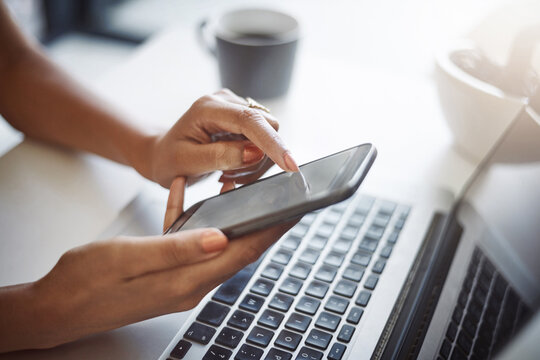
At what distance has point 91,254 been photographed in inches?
15.7

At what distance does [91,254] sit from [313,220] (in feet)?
0.82

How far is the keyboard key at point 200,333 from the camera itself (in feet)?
1.41

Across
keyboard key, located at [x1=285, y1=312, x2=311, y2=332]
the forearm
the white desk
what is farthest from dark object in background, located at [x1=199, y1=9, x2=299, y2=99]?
keyboard key, located at [x1=285, y1=312, x2=311, y2=332]

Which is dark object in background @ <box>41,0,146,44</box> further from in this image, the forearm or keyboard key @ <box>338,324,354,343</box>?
keyboard key @ <box>338,324,354,343</box>

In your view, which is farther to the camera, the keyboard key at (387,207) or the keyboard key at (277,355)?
the keyboard key at (387,207)

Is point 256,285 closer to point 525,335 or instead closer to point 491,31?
point 525,335

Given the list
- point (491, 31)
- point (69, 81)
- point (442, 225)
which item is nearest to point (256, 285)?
point (442, 225)

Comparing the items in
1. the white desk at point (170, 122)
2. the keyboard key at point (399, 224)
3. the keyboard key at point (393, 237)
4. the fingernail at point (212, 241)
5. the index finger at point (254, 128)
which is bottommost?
the white desk at point (170, 122)

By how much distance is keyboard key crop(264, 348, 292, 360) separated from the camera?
42 centimetres

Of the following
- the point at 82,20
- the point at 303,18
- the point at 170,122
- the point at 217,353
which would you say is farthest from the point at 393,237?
the point at 82,20

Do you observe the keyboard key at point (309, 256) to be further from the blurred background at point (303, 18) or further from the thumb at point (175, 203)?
the blurred background at point (303, 18)

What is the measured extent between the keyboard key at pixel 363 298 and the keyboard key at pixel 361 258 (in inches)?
1.4

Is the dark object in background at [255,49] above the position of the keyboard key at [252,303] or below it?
above

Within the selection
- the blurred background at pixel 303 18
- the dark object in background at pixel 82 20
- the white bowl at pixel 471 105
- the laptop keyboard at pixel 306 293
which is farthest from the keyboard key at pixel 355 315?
the dark object in background at pixel 82 20
